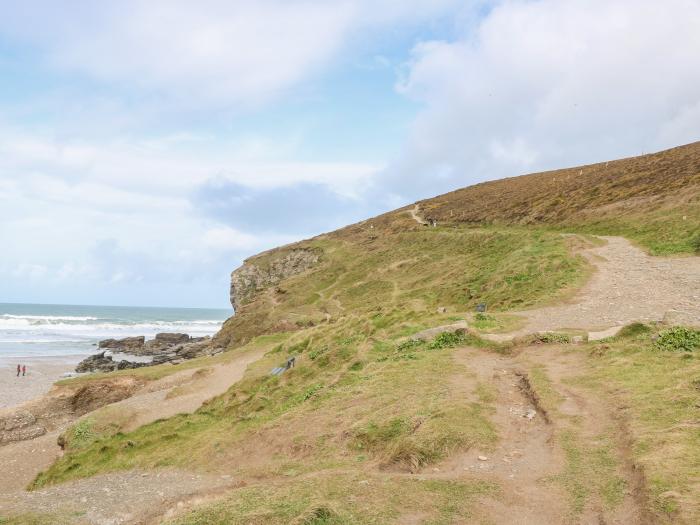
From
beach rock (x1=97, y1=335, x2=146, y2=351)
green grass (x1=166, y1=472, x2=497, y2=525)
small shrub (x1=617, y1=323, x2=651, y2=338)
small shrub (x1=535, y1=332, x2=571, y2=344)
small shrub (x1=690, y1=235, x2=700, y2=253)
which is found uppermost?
small shrub (x1=690, y1=235, x2=700, y2=253)

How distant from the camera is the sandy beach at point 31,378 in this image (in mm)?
35438

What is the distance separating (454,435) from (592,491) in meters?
2.90

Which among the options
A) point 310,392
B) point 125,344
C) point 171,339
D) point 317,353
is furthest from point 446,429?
point 171,339

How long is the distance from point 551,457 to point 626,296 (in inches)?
596

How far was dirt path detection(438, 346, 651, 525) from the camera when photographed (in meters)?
7.07

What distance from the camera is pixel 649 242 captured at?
111ft

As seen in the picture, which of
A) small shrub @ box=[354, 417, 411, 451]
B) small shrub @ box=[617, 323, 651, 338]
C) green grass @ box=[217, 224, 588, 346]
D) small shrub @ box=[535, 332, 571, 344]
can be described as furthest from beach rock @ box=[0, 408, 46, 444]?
small shrub @ box=[617, 323, 651, 338]

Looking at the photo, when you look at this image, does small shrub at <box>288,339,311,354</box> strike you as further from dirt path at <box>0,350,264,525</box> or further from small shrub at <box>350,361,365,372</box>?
small shrub at <box>350,361,365,372</box>

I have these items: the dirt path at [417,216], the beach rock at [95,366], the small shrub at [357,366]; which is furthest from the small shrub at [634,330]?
the dirt path at [417,216]

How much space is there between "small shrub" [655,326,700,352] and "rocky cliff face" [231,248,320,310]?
60866 mm

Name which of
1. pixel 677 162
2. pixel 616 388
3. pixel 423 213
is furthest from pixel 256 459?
pixel 423 213

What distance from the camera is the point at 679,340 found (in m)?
13.2

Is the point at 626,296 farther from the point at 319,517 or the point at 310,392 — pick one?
the point at 319,517

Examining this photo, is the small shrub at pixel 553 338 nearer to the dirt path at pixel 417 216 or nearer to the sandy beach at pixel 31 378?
the sandy beach at pixel 31 378
